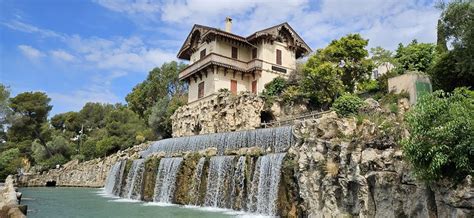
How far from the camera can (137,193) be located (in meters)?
21.6

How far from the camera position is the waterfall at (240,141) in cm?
1669

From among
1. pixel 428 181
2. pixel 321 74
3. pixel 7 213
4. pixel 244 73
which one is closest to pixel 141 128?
pixel 244 73

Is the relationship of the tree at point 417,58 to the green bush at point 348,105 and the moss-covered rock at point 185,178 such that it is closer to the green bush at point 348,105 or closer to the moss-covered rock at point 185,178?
the green bush at point 348,105

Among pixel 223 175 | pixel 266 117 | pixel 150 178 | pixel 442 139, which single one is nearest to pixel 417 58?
pixel 266 117

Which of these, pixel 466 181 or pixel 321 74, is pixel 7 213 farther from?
pixel 321 74

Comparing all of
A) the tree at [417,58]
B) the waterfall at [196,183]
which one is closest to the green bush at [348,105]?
the tree at [417,58]

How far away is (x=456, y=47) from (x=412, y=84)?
2.67 metres

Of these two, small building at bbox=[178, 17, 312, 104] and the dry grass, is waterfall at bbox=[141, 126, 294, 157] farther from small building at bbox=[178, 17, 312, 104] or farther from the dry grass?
small building at bbox=[178, 17, 312, 104]

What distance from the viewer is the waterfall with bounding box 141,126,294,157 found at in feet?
54.7

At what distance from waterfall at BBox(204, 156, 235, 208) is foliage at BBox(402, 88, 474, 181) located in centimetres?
942

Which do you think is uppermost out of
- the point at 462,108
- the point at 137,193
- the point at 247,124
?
Result: the point at 247,124

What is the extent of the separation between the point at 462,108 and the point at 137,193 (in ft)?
61.0

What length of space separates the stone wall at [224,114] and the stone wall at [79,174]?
19.7ft

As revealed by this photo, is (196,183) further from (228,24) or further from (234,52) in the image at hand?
(228,24)
